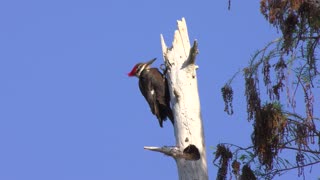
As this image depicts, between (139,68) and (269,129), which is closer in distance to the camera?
(269,129)

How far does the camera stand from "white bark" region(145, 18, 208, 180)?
5715 millimetres

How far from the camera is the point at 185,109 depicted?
19.2 ft

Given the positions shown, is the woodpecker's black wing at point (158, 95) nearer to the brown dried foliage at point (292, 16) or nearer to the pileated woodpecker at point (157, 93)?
the pileated woodpecker at point (157, 93)

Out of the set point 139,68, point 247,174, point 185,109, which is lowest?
point 247,174

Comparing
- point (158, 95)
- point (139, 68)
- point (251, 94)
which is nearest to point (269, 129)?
point (251, 94)

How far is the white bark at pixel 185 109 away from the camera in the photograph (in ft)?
18.7

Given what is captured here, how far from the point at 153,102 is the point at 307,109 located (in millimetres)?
2522

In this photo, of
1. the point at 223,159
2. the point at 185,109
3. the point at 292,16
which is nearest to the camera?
the point at 292,16

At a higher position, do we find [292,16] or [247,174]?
[292,16]

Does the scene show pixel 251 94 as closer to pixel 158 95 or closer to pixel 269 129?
pixel 269 129

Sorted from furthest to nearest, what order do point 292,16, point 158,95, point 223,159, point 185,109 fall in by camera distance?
point 158,95 < point 185,109 < point 223,159 < point 292,16

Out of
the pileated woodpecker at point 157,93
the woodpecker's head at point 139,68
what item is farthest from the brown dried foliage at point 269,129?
the woodpecker's head at point 139,68

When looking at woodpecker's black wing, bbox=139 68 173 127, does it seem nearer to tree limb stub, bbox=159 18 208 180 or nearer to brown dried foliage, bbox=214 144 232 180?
tree limb stub, bbox=159 18 208 180

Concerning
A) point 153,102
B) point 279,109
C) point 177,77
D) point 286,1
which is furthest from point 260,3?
point 153,102
